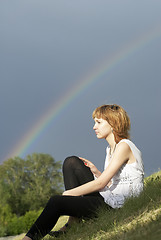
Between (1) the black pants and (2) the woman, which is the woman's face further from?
(1) the black pants

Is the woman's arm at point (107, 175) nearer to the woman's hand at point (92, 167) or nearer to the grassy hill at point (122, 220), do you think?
the grassy hill at point (122, 220)

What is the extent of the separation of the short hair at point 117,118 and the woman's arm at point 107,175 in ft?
0.98

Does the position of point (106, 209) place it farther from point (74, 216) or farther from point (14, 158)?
point (14, 158)

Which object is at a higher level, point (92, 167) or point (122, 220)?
point (92, 167)

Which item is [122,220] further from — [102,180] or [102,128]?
[102,128]

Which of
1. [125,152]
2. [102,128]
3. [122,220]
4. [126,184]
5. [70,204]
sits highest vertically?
[102,128]

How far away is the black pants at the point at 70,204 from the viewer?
3.56 m

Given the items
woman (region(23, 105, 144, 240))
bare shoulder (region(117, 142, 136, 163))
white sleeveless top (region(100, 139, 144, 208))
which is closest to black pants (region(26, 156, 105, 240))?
woman (region(23, 105, 144, 240))

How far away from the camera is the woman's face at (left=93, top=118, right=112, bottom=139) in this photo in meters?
4.02

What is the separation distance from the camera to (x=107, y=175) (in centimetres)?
366

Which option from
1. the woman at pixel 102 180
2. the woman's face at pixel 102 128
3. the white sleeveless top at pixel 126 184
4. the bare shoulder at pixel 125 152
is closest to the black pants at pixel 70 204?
the woman at pixel 102 180

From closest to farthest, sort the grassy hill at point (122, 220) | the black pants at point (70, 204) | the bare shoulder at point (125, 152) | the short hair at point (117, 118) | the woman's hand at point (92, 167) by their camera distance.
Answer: the grassy hill at point (122, 220)
the black pants at point (70, 204)
the bare shoulder at point (125, 152)
the short hair at point (117, 118)
the woman's hand at point (92, 167)

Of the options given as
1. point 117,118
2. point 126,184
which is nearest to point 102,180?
point 126,184

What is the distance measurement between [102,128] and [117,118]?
236 mm
